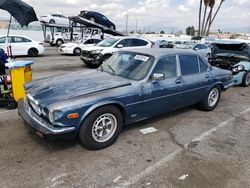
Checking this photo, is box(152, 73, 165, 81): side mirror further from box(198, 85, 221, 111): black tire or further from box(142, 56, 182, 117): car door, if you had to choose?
box(198, 85, 221, 111): black tire

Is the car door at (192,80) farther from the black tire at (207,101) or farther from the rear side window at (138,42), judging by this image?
the rear side window at (138,42)

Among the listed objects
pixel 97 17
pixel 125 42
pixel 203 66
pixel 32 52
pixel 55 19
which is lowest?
pixel 203 66

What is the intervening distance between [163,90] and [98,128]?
1444 millimetres

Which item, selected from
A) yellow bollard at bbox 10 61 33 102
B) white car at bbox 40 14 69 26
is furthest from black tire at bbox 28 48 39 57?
white car at bbox 40 14 69 26

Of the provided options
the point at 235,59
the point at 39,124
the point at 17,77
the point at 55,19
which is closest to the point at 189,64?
the point at 39,124

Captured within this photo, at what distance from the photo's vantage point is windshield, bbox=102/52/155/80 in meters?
4.01

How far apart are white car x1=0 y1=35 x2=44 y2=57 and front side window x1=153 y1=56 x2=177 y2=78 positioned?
1215cm

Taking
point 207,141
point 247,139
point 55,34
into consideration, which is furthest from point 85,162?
point 55,34

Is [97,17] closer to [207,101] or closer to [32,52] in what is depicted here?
[32,52]

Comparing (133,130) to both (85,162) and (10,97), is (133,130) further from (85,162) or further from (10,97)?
(10,97)

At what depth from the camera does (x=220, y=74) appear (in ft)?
17.9

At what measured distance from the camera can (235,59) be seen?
917 cm

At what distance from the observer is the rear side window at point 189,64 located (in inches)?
181

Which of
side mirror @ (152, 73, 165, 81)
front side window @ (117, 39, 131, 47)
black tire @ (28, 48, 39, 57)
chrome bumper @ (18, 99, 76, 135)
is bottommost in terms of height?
chrome bumper @ (18, 99, 76, 135)
